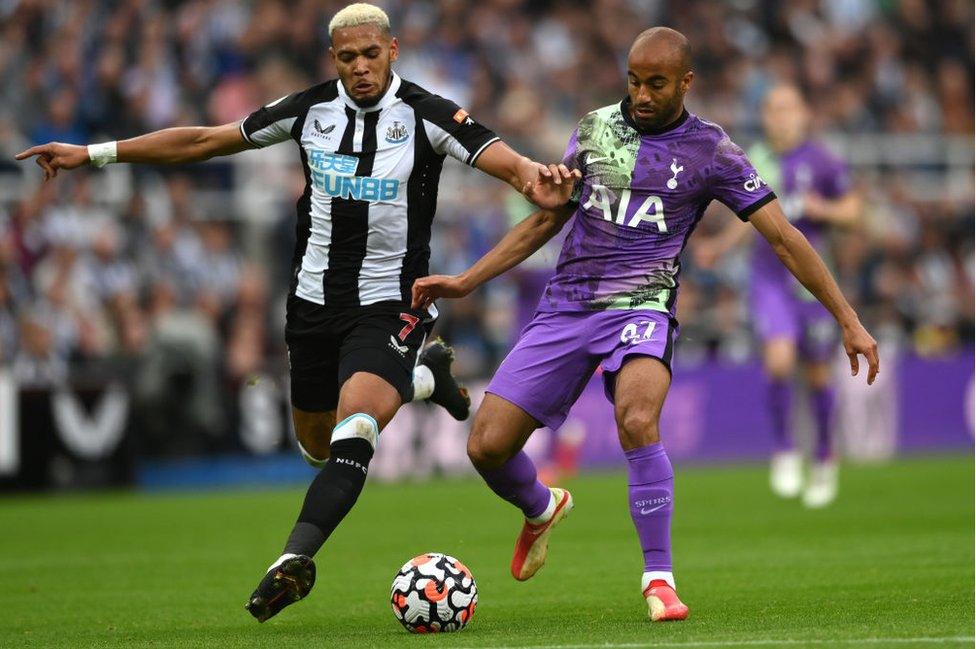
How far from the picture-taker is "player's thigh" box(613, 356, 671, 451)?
22.2 ft

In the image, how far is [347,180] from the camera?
7473 mm

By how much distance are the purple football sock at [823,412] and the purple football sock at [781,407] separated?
0.25 meters

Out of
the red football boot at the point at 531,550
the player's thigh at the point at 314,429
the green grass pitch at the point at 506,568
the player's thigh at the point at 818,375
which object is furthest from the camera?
the player's thigh at the point at 818,375

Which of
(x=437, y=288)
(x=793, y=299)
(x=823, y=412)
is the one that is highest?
(x=437, y=288)

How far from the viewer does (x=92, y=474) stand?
15781 millimetres

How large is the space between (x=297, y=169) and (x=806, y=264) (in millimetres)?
12044

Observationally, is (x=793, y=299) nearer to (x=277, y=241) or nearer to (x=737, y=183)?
(x=737, y=183)

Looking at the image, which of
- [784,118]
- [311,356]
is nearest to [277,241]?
[784,118]

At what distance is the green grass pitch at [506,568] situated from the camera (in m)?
6.45

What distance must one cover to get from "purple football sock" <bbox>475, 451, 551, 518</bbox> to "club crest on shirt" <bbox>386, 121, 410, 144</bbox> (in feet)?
4.92

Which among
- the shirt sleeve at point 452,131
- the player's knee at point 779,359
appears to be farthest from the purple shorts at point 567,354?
the player's knee at point 779,359

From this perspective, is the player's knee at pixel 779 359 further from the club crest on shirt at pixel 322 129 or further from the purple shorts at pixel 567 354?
the club crest on shirt at pixel 322 129

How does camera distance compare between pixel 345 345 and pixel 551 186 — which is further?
pixel 345 345

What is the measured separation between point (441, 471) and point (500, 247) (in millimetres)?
10242
